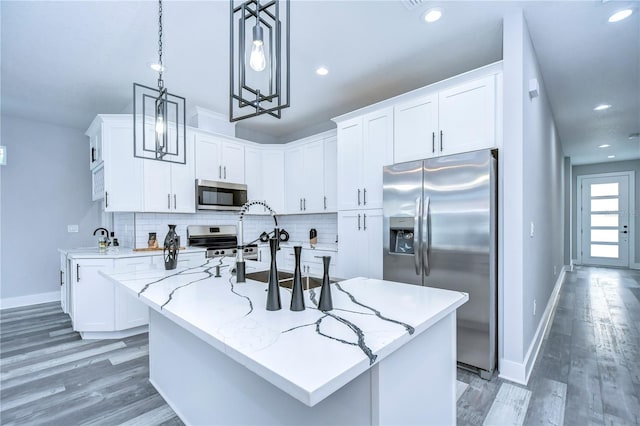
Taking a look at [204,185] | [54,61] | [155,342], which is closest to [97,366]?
[155,342]

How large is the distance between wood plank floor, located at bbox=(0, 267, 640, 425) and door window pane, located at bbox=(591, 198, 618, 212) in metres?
5.35

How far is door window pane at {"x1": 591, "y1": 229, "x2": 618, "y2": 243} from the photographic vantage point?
7.56m

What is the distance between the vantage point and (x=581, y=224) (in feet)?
26.2

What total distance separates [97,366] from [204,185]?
2.26 metres

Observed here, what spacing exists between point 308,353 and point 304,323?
24 cm

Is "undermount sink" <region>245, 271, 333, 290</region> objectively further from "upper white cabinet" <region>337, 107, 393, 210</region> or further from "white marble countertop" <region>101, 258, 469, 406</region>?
"upper white cabinet" <region>337, 107, 393, 210</region>

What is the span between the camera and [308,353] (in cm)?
84

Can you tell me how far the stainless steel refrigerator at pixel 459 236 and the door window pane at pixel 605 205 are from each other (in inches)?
306

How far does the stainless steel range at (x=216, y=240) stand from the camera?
13.8ft

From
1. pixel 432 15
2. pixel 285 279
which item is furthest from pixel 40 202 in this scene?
pixel 432 15

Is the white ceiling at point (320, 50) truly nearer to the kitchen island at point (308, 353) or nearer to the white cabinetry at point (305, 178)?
the white cabinetry at point (305, 178)

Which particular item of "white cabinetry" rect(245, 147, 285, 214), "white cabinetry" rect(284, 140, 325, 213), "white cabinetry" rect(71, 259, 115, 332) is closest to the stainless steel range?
"white cabinetry" rect(245, 147, 285, 214)

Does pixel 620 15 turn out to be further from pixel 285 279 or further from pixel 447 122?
pixel 285 279

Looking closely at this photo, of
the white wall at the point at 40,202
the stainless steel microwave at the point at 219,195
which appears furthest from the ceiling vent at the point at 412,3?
the white wall at the point at 40,202
